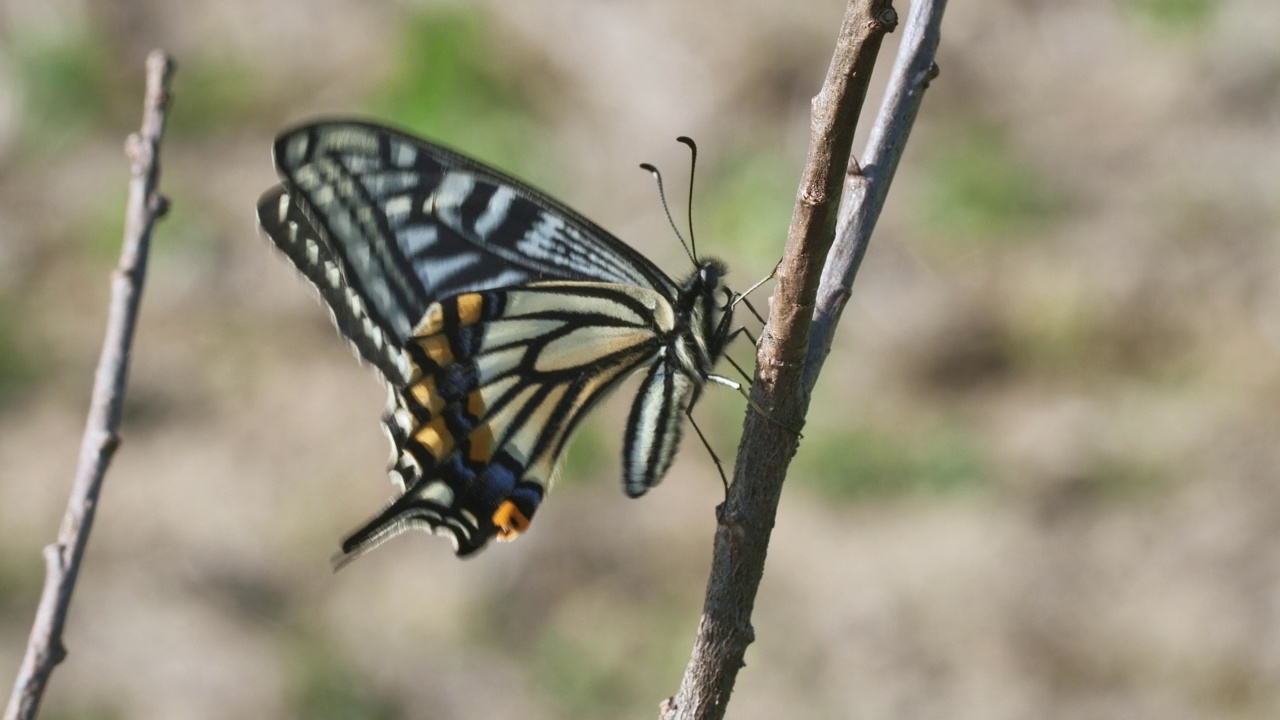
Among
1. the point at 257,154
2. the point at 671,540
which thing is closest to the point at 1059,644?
the point at 671,540

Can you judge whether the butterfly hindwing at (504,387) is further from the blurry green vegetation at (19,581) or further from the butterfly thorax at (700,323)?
the blurry green vegetation at (19,581)

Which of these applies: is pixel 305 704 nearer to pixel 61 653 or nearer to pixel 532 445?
pixel 532 445

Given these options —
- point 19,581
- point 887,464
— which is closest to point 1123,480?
point 887,464

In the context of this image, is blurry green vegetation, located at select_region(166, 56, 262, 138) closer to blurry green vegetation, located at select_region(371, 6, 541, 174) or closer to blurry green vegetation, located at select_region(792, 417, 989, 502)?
blurry green vegetation, located at select_region(371, 6, 541, 174)

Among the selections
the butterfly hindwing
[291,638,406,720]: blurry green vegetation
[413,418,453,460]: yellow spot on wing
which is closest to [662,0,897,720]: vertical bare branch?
the butterfly hindwing

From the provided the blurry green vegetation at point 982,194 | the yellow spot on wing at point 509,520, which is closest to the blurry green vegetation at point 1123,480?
the blurry green vegetation at point 982,194
